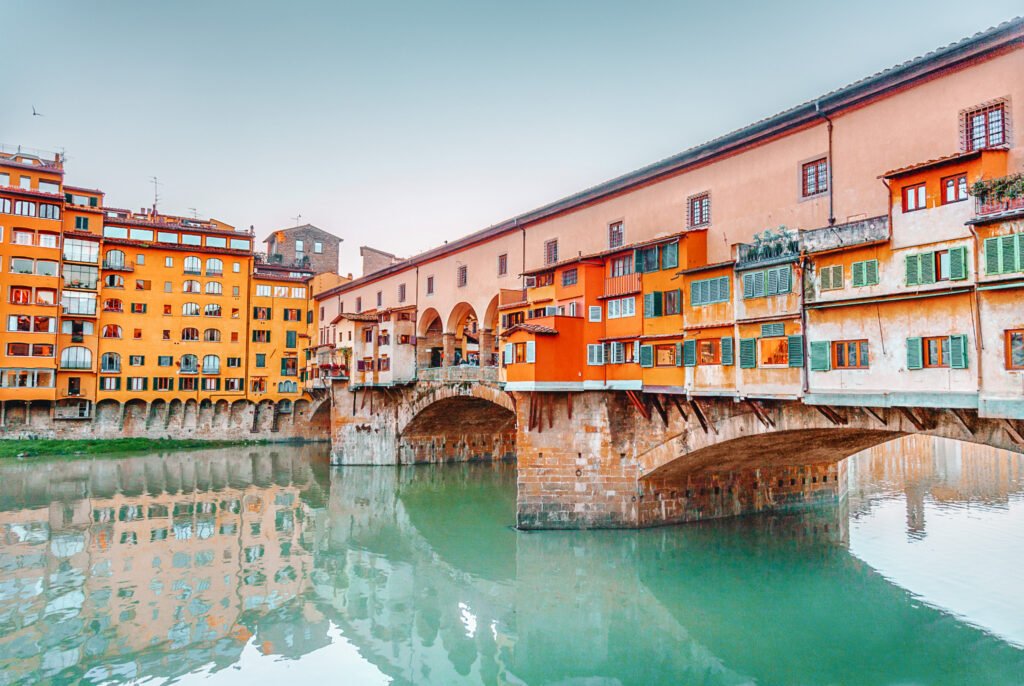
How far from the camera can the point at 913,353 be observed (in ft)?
46.7

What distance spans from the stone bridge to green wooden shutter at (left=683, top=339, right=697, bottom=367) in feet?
3.92

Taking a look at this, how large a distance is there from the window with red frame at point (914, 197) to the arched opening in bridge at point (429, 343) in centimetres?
2833

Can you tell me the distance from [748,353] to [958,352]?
17.8ft

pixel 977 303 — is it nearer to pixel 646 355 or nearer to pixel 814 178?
pixel 814 178

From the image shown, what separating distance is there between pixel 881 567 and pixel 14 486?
4132 cm

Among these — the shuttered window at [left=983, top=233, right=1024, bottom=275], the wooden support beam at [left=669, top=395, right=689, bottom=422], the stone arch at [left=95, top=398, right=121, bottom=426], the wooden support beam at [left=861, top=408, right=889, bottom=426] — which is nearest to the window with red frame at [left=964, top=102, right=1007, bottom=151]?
the shuttered window at [left=983, top=233, right=1024, bottom=275]

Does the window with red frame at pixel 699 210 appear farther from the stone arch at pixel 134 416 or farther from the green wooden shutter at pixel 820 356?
the stone arch at pixel 134 416

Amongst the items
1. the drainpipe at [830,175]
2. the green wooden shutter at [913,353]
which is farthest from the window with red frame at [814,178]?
the green wooden shutter at [913,353]

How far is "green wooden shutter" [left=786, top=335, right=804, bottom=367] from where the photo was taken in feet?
54.4

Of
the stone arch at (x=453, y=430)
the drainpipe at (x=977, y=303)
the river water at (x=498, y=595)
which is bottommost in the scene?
the river water at (x=498, y=595)

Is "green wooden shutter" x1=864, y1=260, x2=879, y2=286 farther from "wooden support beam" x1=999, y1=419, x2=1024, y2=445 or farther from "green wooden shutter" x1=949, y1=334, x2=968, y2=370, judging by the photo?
"wooden support beam" x1=999, y1=419, x2=1024, y2=445

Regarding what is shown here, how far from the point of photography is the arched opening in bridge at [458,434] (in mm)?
40562

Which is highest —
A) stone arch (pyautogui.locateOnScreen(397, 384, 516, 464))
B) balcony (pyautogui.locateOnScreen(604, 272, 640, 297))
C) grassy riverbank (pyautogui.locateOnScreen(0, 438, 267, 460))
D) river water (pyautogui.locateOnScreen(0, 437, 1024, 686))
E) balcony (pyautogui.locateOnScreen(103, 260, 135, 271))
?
balcony (pyautogui.locateOnScreen(103, 260, 135, 271))

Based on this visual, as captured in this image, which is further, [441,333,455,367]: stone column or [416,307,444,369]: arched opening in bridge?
[416,307,444,369]: arched opening in bridge
